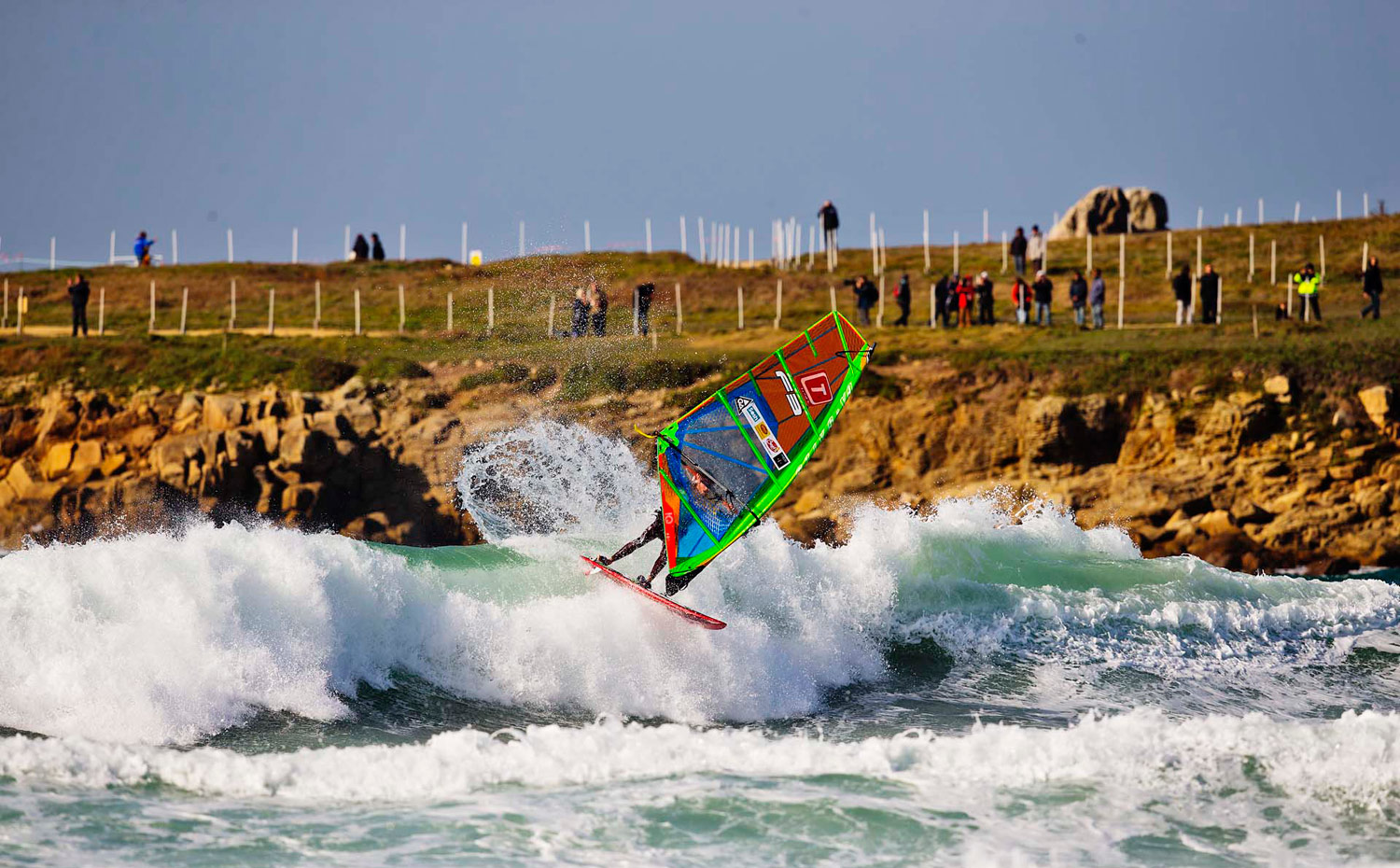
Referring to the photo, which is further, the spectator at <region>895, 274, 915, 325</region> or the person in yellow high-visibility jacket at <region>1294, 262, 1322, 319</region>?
the spectator at <region>895, 274, 915, 325</region>

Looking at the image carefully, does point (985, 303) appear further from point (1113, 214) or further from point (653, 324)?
point (1113, 214)

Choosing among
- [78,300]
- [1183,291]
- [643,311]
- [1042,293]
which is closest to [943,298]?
[1042,293]

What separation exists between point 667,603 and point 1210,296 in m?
23.3

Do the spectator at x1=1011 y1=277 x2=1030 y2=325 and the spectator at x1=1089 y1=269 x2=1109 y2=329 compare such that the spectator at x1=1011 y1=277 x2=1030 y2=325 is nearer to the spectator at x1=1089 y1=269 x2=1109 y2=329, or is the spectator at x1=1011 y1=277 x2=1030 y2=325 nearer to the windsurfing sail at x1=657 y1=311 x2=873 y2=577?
the spectator at x1=1089 y1=269 x2=1109 y2=329

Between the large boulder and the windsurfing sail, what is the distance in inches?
1504

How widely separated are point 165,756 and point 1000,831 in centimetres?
646

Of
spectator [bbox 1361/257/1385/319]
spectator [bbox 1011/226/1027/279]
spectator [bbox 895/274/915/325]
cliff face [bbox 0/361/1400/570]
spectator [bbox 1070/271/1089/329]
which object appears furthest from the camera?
spectator [bbox 1011/226/1027/279]

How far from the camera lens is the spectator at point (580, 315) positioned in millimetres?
29172

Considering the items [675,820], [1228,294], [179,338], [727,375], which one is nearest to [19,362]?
[179,338]

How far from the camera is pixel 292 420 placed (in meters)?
28.9

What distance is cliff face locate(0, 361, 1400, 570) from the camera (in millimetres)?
25969

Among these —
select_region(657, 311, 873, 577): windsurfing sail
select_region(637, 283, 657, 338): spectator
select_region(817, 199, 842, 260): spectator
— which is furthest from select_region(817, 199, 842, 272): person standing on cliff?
select_region(657, 311, 873, 577): windsurfing sail

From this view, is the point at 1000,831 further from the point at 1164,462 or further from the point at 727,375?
the point at 727,375

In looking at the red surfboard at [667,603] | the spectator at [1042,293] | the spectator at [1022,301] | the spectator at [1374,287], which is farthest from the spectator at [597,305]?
the spectator at [1374,287]
